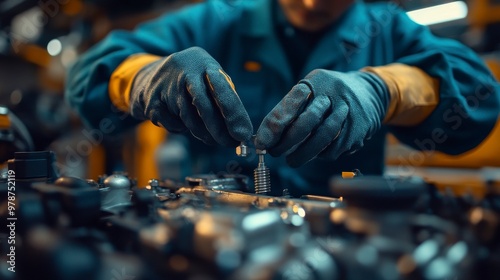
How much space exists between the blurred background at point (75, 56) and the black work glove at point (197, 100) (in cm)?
118

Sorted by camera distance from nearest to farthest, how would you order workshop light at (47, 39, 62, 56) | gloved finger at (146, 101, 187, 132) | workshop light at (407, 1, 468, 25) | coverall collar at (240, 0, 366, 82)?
gloved finger at (146, 101, 187, 132), coverall collar at (240, 0, 366, 82), workshop light at (407, 1, 468, 25), workshop light at (47, 39, 62, 56)

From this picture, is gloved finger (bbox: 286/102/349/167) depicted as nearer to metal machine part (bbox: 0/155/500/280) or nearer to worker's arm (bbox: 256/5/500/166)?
worker's arm (bbox: 256/5/500/166)

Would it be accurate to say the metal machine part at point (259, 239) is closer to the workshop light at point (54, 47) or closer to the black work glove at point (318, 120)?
the black work glove at point (318, 120)

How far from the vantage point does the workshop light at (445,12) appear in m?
1.69

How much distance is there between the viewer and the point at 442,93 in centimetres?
97

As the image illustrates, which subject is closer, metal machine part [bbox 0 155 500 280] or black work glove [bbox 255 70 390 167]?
metal machine part [bbox 0 155 500 280]

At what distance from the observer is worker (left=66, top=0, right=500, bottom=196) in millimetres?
684

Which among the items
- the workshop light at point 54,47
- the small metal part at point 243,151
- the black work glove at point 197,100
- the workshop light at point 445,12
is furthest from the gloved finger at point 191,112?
the workshop light at point 54,47

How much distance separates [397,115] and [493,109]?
1.09 ft

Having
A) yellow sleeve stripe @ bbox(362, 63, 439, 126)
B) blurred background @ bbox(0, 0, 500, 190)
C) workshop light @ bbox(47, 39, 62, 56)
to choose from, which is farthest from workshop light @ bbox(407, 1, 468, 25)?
workshop light @ bbox(47, 39, 62, 56)

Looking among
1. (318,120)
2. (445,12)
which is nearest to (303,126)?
(318,120)

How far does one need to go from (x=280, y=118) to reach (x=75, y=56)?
7.90 feet

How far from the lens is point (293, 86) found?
885 mm

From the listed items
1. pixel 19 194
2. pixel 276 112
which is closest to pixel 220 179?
pixel 276 112
